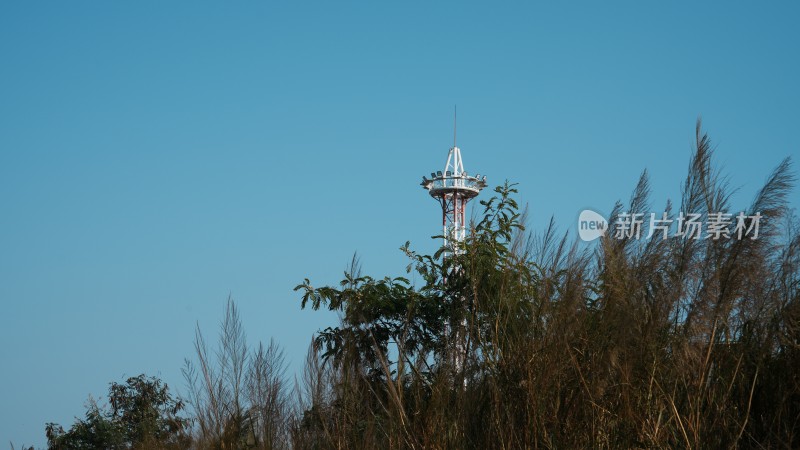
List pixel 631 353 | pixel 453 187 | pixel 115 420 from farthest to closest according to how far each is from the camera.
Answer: pixel 453 187 < pixel 115 420 < pixel 631 353

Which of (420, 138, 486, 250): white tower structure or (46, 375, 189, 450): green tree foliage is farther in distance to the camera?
(420, 138, 486, 250): white tower structure

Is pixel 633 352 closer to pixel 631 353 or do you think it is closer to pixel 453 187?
pixel 631 353

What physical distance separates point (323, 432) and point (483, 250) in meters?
3.19

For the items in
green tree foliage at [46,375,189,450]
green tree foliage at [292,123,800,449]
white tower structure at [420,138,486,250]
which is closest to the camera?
green tree foliage at [292,123,800,449]

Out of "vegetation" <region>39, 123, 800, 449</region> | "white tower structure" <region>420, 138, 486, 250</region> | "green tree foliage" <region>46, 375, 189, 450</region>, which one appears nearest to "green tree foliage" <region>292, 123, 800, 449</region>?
"vegetation" <region>39, 123, 800, 449</region>

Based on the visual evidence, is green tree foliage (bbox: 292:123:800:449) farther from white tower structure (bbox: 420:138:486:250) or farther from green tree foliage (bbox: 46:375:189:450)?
white tower structure (bbox: 420:138:486:250)

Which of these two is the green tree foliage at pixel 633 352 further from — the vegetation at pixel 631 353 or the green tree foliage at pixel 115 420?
the green tree foliage at pixel 115 420

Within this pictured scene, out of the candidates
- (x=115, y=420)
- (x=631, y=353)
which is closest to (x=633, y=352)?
(x=631, y=353)

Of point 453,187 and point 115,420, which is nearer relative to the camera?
point 115,420

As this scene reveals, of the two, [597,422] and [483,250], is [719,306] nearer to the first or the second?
[597,422]

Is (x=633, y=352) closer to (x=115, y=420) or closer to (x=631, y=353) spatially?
(x=631, y=353)

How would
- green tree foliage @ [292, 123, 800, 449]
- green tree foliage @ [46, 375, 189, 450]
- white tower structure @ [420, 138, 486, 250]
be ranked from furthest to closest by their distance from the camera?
white tower structure @ [420, 138, 486, 250] < green tree foliage @ [46, 375, 189, 450] < green tree foliage @ [292, 123, 800, 449]

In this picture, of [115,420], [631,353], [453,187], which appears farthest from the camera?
[453,187]

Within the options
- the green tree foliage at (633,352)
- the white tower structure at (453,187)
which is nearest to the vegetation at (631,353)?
the green tree foliage at (633,352)
